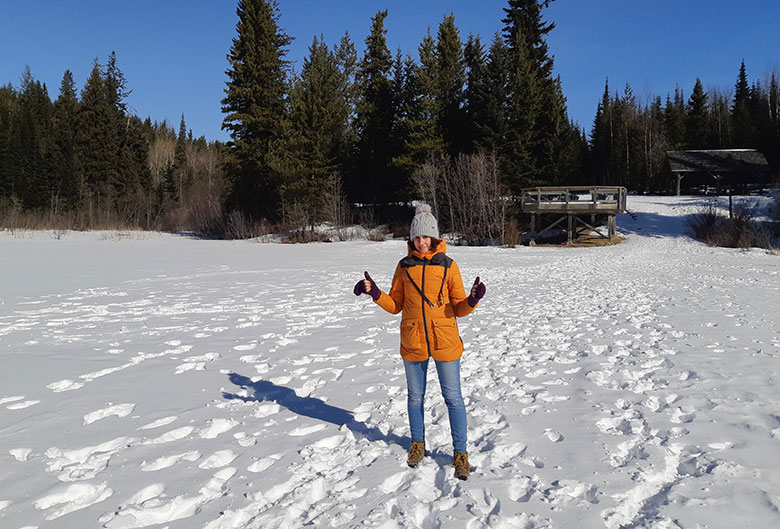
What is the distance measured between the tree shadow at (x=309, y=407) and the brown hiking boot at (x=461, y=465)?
49 centimetres

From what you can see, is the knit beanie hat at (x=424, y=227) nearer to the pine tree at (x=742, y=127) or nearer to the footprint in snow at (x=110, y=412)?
the footprint in snow at (x=110, y=412)

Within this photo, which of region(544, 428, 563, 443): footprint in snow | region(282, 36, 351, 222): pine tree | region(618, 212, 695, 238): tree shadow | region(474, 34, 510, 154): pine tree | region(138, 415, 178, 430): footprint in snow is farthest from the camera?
region(282, 36, 351, 222): pine tree

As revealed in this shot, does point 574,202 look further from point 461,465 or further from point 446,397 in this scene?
point 461,465

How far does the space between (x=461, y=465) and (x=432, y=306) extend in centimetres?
106

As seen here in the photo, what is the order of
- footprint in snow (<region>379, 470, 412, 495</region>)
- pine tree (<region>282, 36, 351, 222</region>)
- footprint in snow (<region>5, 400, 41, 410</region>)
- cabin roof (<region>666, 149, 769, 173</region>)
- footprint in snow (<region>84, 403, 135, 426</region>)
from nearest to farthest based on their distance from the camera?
footprint in snow (<region>379, 470, 412, 495</region>)
footprint in snow (<region>84, 403, 135, 426</region>)
footprint in snow (<region>5, 400, 41, 410</region>)
pine tree (<region>282, 36, 351, 222</region>)
cabin roof (<region>666, 149, 769, 173</region>)

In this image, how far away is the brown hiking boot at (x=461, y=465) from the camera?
9.99 feet

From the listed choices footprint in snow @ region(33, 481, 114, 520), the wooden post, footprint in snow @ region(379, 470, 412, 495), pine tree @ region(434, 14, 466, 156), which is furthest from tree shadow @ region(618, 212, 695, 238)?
footprint in snow @ region(33, 481, 114, 520)

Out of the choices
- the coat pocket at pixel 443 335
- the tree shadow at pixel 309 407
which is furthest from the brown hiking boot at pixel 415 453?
the coat pocket at pixel 443 335

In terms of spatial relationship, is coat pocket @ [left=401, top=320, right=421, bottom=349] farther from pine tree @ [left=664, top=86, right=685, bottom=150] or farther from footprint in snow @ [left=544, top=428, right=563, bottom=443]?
pine tree @ [left=664, top=86, right=685, bottom=150]

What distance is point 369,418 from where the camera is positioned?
4051mm

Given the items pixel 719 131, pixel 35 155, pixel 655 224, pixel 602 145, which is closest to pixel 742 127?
pixel 719 131

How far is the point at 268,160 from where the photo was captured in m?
33.2

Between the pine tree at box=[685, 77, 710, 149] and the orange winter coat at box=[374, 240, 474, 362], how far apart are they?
197 feet

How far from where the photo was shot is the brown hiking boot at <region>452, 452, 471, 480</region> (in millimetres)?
3045
